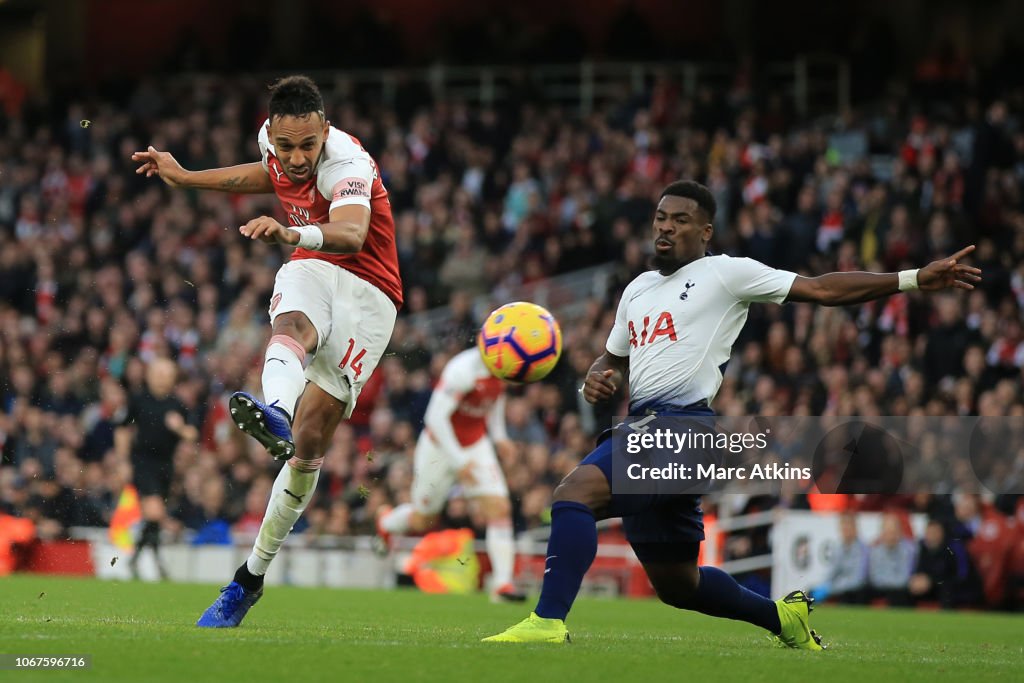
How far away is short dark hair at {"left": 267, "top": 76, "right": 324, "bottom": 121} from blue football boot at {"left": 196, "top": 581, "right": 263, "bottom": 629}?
2.27 m

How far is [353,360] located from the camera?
810cm

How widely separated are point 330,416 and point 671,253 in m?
1.96

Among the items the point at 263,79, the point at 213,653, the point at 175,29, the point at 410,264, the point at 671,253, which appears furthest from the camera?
the point at 175,29

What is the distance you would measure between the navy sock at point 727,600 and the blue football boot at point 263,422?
197 cm

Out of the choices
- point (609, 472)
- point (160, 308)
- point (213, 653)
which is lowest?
point (213, 653)

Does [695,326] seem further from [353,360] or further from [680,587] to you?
[353,360]

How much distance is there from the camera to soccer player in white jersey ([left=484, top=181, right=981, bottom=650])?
681cm

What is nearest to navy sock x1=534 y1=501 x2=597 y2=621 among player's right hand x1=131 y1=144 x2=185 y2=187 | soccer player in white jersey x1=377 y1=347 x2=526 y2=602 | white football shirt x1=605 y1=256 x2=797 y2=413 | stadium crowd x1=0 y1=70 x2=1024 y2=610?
white football shirt x1=605 y1=256 x2=797 y2=413

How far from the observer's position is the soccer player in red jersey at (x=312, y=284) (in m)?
7.61

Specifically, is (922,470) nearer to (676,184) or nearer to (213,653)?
(676,184)

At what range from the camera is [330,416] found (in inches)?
318

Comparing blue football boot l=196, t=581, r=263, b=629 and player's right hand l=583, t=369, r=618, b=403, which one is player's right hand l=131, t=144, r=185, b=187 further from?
player's right hand l=583, t=369, r=618, b=403

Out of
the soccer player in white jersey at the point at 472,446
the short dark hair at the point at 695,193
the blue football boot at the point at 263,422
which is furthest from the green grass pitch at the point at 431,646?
the short dark hair at the point at 695,193

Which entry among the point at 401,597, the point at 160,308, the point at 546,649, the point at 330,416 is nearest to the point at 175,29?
the point at 160,308
